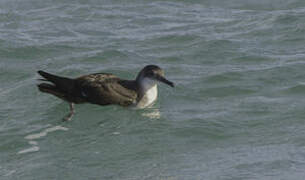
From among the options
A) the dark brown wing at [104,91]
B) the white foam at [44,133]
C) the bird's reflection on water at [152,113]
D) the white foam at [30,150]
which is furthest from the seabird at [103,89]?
the white foam at [30,150]

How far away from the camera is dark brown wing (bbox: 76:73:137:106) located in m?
12.3

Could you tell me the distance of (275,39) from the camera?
54.9 ft

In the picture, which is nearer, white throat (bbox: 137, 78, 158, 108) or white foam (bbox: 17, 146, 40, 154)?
white foam (bbox: 17, 146, 40, 154)

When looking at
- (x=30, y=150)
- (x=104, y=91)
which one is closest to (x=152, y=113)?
(x=104, y=91)

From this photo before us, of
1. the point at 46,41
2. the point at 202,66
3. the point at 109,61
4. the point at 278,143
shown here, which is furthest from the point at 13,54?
the point at 278,143

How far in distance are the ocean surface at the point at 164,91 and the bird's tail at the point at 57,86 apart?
0.37m

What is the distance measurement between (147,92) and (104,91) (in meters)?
0.75

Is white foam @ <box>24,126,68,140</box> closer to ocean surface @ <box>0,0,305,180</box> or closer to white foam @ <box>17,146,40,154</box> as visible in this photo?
ocean surface @ <box>0,0,305,180</box>

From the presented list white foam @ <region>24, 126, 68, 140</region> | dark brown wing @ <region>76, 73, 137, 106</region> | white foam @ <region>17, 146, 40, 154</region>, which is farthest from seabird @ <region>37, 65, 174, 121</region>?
white foam @ <region>17, 146, 40, 154</region>

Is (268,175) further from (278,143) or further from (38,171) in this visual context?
(38,171)

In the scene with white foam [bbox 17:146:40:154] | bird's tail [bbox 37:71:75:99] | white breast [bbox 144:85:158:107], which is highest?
bird's tail [bbox 37:71:75:99]

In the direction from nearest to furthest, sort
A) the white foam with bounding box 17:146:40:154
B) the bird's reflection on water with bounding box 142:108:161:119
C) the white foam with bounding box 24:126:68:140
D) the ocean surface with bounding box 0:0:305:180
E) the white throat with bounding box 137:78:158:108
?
the ocean surface with bounding box 0:0:305:180
the white foam with bounding box 17:146:40:154
the white foam with bounding box 24:126:68:140
the bird's reflection on water with bounding box 142:108:161:119
the white throat with bounding box 137:78:158:108

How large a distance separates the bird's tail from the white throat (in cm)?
116

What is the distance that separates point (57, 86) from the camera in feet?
40.5
